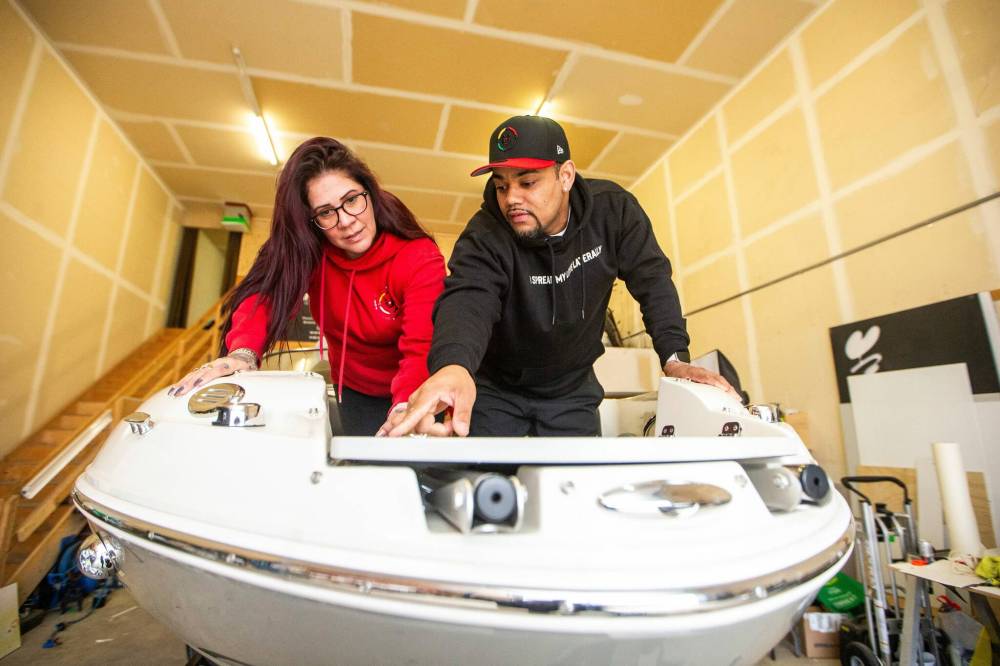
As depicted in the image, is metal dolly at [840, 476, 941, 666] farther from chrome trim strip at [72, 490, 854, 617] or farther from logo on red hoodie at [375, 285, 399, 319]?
logo on red hoodie at [375, 285, 399, 319]

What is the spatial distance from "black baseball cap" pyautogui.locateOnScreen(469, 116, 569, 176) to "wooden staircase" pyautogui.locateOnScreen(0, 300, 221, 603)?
2.47 meters

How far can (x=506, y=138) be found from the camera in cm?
121

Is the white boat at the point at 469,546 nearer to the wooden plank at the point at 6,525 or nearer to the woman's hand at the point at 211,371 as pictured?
the woman's hand at the point at 211,371

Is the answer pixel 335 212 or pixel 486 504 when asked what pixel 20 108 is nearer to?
pixel 335 212

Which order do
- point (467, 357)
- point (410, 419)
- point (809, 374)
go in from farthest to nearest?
point (809, 374), point (467, 357), point (410, 419)

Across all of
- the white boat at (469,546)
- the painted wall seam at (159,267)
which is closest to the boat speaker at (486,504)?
the white boat at (469,546)

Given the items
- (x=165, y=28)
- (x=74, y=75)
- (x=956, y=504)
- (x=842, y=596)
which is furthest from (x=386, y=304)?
(x=74, y=75)

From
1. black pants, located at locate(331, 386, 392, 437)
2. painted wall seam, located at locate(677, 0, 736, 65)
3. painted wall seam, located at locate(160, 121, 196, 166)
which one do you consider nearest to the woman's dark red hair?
black pants, located at locate(331, 386, 392, 437)

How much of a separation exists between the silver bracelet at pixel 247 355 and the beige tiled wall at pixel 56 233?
9.63ft

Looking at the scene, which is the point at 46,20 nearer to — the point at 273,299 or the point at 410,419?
the point at 273,299

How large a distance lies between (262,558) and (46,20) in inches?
159

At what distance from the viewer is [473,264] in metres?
1.12

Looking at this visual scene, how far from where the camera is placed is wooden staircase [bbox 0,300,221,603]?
6.91 feet

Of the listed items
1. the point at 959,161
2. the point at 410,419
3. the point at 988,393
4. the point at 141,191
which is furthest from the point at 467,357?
the point at 141,191
